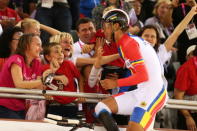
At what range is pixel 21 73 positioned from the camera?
5797mm

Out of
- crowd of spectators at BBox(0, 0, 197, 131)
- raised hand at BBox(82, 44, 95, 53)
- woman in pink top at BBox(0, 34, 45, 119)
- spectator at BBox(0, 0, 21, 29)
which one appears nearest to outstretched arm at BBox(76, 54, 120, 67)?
crowd of spectators at BBox(0, 0, 197, 131)

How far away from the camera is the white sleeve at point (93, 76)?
5.91m

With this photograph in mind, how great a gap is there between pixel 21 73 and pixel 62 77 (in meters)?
0.45

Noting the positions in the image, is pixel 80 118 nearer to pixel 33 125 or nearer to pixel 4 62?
pixel 33 125

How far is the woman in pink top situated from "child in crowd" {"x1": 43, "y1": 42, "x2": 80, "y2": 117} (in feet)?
0.63

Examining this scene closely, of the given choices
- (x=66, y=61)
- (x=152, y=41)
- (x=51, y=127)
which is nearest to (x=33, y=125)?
(x=51, y=127)

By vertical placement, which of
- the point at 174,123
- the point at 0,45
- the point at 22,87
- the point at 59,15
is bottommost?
the point at 174,123

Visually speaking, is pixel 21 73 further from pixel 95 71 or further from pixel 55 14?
pixel 55 14

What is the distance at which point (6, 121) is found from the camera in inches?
220

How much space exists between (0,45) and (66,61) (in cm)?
100

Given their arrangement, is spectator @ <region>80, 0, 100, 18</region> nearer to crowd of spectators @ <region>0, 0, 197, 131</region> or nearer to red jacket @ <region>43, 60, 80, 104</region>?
crowd of spectators @ <region>0, 0, 197, 131</region>

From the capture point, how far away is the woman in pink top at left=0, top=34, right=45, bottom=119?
5766mm

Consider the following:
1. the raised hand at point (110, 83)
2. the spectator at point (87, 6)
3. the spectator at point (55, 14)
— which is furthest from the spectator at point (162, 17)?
the raised hand at point (110, 83)

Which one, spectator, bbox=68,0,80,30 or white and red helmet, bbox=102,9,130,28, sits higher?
spectator, bbox=68,0,80,30
